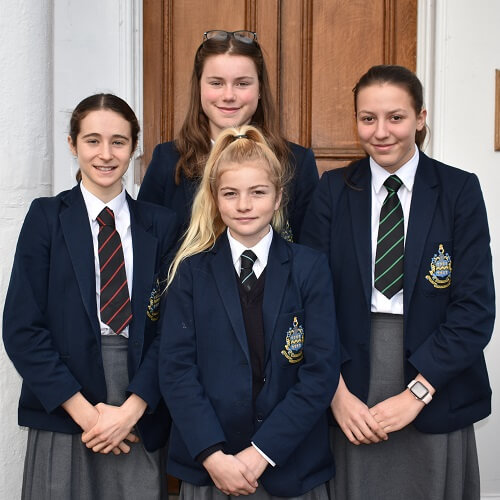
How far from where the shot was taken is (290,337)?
1.96 meters

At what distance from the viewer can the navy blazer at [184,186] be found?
7.79ft

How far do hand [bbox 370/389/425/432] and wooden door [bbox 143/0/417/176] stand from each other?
1.43m

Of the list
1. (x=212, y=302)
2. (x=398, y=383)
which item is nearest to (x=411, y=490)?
(x=398, y=383)

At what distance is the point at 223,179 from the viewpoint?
6.68 ft

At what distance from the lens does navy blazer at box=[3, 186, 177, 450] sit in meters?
2.00

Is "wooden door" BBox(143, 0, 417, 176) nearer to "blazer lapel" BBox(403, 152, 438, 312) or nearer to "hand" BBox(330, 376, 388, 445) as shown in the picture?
"blazer lapel" BBox(403, 152, 438, 312)

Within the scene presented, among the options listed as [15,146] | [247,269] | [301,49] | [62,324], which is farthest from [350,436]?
[301,49]

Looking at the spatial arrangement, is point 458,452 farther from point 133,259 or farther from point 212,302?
point 133,259

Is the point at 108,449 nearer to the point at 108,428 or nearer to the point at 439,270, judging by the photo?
the point at 108,428

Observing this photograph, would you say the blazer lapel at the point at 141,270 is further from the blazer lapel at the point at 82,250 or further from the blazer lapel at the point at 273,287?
the blazer lapel at the point at 273,287

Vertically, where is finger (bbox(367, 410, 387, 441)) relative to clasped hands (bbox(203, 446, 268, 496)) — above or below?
above

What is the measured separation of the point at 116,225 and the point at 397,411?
106 centimetres

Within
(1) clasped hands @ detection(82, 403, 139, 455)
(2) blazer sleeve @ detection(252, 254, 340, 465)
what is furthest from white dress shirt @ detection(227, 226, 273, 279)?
(1) clasped hands @ detection(82, 403, 139, 455)

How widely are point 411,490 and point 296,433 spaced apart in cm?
52
